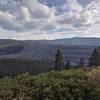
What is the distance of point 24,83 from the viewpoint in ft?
127

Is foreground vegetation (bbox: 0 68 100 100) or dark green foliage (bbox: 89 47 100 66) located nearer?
foreground vegetation (bbox: 0 68 100 100)

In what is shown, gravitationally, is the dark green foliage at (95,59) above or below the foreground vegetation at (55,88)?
below

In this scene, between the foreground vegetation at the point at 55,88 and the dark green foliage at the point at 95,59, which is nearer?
the foreground vegetation at the point at 55,88

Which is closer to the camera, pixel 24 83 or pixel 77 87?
pixel 77 87

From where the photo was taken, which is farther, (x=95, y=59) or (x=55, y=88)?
(x=95, y=59)

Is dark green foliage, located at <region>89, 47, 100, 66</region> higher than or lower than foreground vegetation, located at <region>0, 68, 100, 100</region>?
lower

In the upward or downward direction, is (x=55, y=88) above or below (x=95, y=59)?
above

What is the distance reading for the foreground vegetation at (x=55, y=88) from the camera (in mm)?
33281

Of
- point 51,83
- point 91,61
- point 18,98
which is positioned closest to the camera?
point 18,98

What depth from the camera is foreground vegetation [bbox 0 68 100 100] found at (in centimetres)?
3328

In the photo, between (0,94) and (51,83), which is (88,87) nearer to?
(51,83)

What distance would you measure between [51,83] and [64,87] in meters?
2.20

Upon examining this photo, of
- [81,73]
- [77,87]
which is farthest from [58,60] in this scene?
[77,87]

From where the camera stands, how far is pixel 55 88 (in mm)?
35156
